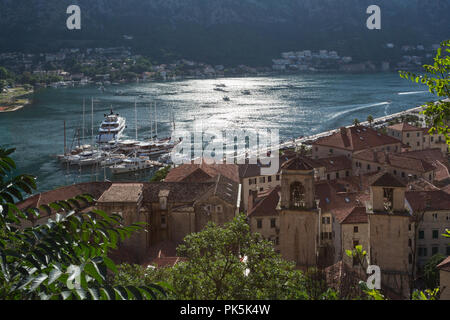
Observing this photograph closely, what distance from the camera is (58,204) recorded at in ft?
14.8

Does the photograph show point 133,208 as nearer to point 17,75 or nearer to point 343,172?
point 343,172

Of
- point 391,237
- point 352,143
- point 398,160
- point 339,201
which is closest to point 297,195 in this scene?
point 391,237

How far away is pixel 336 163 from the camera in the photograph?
108 ft

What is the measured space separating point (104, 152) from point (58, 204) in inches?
1921

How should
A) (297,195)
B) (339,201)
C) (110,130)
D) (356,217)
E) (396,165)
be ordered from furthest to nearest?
(110,130) → (396,165) → (339,201) → (356,217) → (297,195)

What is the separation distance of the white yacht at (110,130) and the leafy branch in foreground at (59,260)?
2196 inches

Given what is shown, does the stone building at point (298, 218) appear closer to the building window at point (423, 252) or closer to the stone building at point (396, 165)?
the building window at point (423, 252)

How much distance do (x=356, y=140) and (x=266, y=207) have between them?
50.6ft

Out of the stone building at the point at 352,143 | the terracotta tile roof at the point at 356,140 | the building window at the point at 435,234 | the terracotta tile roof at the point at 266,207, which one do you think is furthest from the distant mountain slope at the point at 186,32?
the building window at the point at 435,234

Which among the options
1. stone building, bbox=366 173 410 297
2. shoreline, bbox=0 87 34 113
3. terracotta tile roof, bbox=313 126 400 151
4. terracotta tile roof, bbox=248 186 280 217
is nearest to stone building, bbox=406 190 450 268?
terracotta tile roof, bbox=248 186 280 217

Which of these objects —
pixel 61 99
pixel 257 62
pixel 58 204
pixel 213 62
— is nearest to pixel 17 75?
pixel 61 99

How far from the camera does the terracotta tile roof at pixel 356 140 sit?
35250mm

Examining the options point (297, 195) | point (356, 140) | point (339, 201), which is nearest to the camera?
point (297, 195)

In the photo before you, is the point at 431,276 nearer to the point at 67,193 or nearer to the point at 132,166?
the point at 67,193
